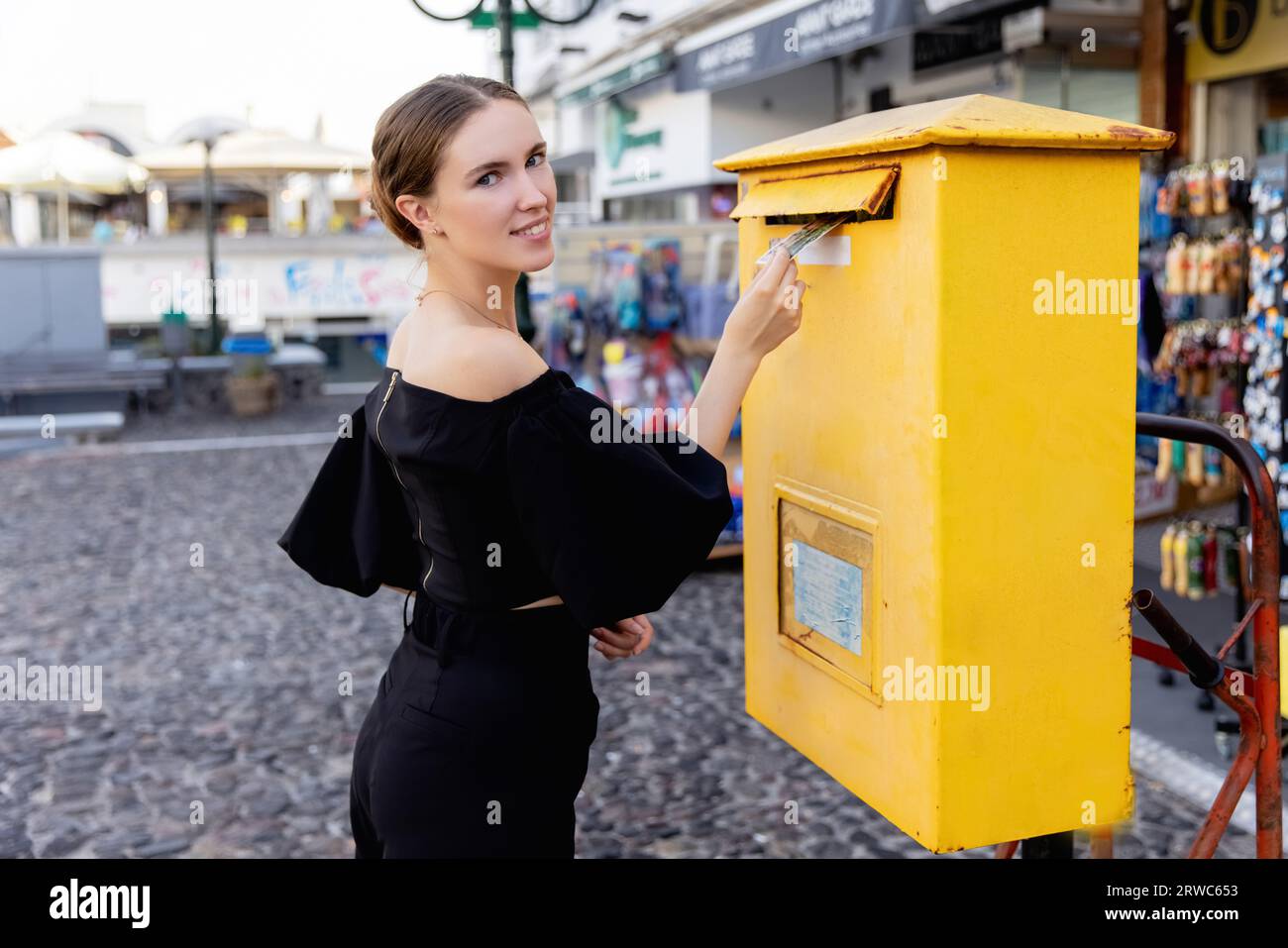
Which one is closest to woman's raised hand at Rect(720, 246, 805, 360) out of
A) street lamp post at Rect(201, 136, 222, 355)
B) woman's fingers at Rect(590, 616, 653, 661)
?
woman's fingers at Rect(590, 616, 653, 661)

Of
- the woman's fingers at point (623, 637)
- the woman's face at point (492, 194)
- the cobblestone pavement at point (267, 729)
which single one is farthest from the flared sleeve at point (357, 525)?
the cobblestone pavement at point (267, 729)

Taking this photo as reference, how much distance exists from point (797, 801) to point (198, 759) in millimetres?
2236

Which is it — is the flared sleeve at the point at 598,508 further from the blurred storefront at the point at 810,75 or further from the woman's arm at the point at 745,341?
the blurred storefront at the point at 810,75

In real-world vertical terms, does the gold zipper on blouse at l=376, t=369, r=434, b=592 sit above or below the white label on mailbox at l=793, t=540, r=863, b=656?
above

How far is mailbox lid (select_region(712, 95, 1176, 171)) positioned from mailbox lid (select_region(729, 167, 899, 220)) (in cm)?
3

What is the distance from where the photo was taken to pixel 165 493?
1048 cm

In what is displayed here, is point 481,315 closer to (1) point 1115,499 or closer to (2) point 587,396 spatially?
(2) point 587,396

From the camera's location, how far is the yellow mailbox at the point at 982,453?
1625 mm

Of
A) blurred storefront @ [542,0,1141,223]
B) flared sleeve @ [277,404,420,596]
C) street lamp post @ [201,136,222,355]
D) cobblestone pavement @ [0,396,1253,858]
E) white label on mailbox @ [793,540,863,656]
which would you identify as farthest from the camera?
street lamp post @ [201,136,222,355]

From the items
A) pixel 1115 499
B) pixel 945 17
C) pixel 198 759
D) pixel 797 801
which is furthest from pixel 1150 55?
pixel 1115 499

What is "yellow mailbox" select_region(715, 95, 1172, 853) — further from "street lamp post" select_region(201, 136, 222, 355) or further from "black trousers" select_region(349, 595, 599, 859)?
"street lamp post" select_region(201, 136, 222, 355)

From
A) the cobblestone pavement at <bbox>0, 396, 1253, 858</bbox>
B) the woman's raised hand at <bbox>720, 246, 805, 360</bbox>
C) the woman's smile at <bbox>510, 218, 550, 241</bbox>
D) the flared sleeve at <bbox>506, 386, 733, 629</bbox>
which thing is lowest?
the cobblestone pavement at <bbox>0, 396, 1253, 858</bbox>

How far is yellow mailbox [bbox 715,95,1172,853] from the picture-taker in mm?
1625

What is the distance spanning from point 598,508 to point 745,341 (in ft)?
1.01
